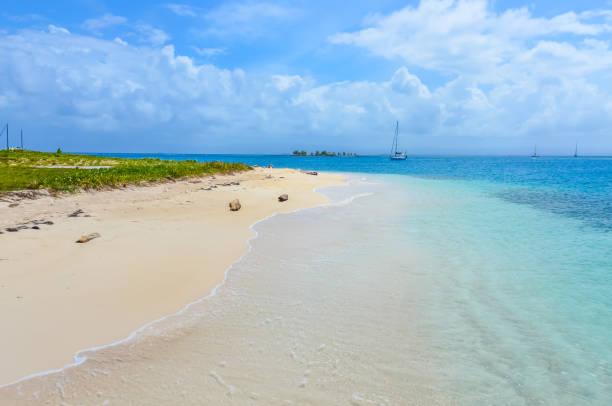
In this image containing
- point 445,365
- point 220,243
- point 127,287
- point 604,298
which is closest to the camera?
point 445,365

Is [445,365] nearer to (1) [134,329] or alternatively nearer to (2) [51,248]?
(1) [134,329]

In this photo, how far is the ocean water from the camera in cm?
414

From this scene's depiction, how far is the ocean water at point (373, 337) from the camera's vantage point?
4.14 meters

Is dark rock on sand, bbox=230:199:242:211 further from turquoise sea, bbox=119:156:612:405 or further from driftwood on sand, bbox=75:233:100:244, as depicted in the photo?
driftwood on sand, bbox=75:233:100:244

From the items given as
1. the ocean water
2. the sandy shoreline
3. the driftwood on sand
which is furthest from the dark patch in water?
the driftwood on sand

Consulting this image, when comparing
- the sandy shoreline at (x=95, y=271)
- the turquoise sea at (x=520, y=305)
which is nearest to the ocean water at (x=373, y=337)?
the turquoise sea at (x=520, y=305)

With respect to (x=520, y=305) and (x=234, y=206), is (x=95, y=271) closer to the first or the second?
(x=234, y=206)

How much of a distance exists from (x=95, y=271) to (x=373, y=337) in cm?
623

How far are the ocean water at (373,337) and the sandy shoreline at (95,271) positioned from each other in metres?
0.57

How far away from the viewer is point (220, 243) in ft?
34.2

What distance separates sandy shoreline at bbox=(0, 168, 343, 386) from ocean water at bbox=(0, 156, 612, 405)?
570 millimetres

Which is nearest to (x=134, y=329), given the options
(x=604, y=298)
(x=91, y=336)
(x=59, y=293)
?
(x=91, y=336)

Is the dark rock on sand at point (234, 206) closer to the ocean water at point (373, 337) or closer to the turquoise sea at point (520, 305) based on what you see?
the ocean water at point (373, 337)

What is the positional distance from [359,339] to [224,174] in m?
32.8
